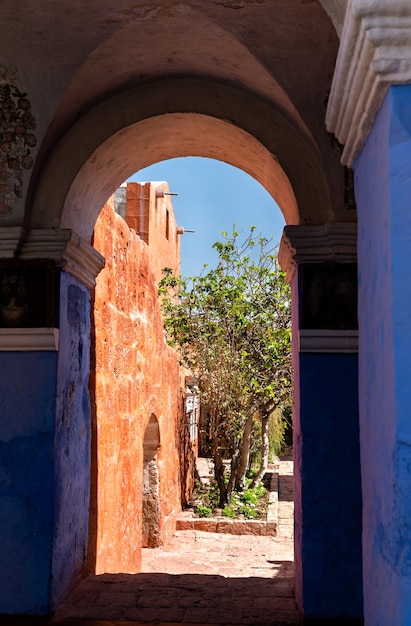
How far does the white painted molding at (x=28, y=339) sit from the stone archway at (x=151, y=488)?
15.9 feet

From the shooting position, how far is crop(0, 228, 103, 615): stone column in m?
3.73

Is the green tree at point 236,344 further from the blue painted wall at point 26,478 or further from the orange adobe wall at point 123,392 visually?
the blue painted wall at point 26,478

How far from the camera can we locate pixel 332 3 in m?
2.14

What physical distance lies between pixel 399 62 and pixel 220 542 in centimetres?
866

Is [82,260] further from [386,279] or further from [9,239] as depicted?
[386,279]

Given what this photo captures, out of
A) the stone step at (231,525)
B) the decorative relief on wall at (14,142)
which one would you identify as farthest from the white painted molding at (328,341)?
the stone step at (231,525)

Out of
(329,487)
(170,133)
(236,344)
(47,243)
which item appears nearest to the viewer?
(329,487)

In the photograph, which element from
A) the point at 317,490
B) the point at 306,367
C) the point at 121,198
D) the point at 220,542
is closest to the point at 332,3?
the point at 306,367

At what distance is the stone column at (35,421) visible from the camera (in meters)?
3.73

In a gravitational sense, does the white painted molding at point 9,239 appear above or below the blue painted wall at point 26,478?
above

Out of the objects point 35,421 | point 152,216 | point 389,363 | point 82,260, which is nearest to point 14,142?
point 82,260

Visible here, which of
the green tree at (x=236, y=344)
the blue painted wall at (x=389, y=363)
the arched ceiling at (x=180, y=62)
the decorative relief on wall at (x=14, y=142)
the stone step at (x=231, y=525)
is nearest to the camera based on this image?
the blue painted wall at (x=389, y=363)

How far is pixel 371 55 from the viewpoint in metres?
1.74

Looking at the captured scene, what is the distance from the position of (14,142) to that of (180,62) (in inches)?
42.8
